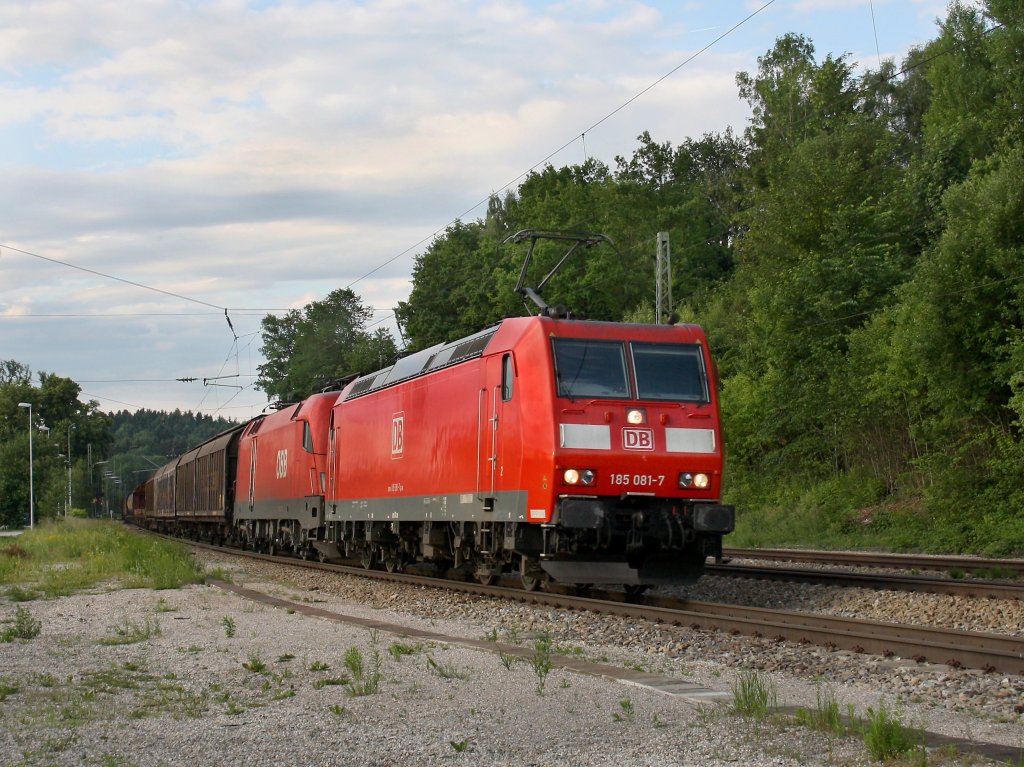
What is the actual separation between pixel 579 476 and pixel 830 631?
4.06m

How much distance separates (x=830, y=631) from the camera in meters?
11.0

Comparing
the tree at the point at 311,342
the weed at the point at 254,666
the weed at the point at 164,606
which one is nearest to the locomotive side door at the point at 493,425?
the weed at the point at 164,606

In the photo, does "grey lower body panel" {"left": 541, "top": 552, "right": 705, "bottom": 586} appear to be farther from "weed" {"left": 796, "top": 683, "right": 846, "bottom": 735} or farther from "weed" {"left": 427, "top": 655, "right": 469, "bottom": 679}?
"weed" {"left": 796, "top": 683, "right": 846, "bottom": 735}

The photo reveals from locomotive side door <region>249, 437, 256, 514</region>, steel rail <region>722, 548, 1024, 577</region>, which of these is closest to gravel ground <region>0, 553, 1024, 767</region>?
steel rail <region>722, 548, 1024, 577</region>

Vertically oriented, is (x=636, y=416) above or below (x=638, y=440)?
above

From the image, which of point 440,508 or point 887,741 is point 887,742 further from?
point 440,508

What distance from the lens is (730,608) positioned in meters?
13.3

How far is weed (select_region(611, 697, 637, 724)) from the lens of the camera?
7426 millimetres

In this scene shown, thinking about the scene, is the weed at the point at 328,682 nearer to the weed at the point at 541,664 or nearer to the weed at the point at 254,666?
the weed at the point at 254,666

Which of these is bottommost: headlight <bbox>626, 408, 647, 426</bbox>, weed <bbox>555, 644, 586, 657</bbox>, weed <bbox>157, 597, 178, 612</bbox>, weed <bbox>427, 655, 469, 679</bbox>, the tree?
weed <bbox>157, 597, 178, 612</bbox>

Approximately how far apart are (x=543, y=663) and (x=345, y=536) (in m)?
15.5

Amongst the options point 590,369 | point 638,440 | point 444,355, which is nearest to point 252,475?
point 444,355

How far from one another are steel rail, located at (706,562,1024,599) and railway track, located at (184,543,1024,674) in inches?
110

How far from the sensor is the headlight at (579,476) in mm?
14086
